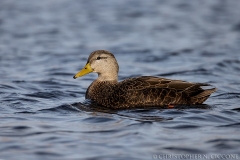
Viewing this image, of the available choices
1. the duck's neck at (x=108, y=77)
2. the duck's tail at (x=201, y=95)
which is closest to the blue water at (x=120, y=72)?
the duck's tail at (x=201, y=95)

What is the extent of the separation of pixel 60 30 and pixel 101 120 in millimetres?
12553

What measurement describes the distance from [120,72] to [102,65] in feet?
13.7

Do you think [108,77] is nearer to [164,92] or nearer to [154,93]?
[154,93]

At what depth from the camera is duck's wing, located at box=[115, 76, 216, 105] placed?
1084cm

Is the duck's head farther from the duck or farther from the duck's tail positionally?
the duck's tail

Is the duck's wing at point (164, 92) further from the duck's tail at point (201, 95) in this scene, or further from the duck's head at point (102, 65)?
the duck's head at point (102, 65)

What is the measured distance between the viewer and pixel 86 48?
19.6 meters

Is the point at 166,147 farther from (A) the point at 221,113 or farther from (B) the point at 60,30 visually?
(B) the point at 60,30

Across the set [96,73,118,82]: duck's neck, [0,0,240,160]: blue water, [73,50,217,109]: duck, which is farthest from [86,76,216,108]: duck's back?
[96,73,118,82]: duck's neck

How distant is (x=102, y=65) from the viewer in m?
12.0

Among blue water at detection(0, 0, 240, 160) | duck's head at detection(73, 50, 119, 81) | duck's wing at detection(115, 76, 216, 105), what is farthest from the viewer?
duck's head at detection(73, 50, 119, 81)

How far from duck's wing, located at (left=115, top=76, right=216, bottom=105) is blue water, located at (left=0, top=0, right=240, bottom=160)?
8.0 inches

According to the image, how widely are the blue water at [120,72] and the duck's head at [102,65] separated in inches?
26.9

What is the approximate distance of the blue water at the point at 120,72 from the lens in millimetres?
8836
